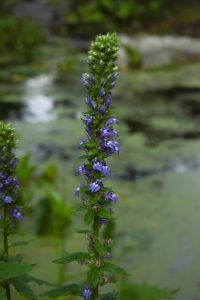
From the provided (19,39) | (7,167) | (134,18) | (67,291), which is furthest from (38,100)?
(67,291)

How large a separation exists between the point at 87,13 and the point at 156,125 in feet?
25.8

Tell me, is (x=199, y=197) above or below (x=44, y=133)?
below

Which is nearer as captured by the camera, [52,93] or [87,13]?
[52,93]

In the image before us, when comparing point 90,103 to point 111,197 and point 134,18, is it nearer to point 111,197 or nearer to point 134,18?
point 111,197

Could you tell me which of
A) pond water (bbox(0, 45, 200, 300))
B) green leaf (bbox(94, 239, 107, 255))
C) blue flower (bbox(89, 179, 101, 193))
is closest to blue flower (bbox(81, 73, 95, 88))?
blue flower (bbox(89, 179, 101, 193))

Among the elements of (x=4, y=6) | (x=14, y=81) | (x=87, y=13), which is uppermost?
(x=4, y=6)

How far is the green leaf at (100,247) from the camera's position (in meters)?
1.41

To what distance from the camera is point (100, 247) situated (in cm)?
143

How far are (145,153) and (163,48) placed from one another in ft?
20.0

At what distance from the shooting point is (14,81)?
Answer: 902 cm

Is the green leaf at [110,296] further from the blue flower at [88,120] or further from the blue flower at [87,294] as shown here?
the blue flower at [88,120]

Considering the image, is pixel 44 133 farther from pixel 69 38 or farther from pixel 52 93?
pixel 69 38

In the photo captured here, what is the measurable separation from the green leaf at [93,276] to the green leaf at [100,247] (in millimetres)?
54

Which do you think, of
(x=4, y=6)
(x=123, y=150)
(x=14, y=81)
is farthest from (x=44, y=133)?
(x=4, y=6)
